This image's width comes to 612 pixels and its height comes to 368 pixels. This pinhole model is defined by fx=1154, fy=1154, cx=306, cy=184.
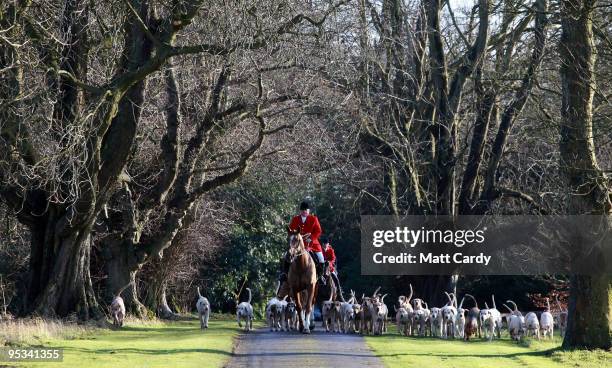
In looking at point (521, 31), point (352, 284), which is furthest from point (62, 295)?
point (352, 284)

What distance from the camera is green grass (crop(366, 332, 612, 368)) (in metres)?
17.4

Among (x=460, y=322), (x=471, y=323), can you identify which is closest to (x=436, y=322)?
(x=460, y=322)

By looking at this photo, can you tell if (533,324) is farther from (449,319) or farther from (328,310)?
(328,310)

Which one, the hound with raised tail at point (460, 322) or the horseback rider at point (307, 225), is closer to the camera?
the horseback rider at point (307, 225)

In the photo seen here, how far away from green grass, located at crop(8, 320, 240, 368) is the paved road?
0.38 m

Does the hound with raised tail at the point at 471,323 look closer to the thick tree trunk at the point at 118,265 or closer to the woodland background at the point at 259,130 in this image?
the woodland background at the point at 259,130

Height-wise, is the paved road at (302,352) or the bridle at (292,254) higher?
the bridle at (292,254)

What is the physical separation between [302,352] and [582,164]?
20.4ft

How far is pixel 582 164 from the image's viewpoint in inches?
813

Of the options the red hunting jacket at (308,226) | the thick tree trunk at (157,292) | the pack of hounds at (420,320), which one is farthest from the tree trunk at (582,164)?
the thick tree trunk at (157,292)

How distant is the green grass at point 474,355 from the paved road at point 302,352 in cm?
37

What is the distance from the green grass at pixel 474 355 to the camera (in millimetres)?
17422

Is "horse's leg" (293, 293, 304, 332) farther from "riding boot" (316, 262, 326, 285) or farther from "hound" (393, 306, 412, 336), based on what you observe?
"hound" (393, 306, 412, 336)

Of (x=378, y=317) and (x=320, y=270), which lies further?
(x=378, y=317)
